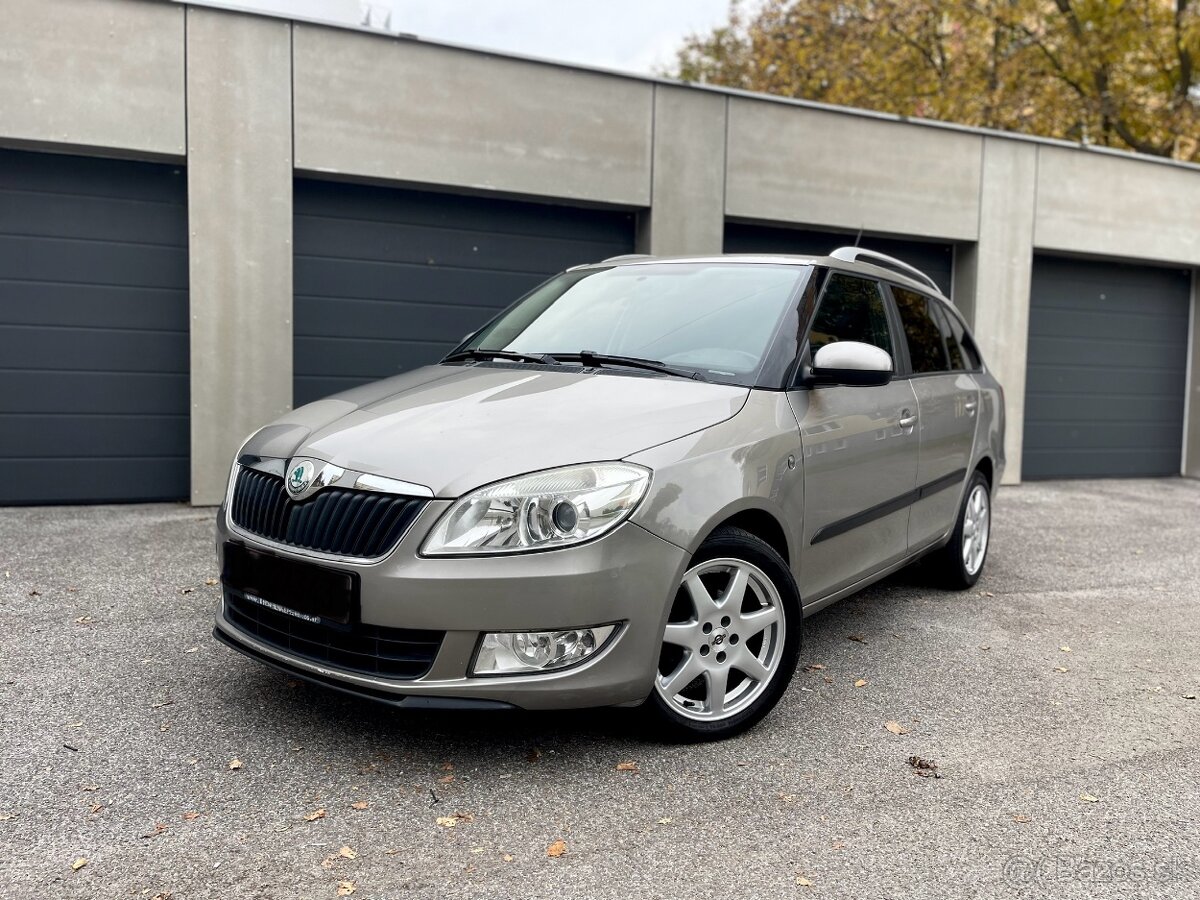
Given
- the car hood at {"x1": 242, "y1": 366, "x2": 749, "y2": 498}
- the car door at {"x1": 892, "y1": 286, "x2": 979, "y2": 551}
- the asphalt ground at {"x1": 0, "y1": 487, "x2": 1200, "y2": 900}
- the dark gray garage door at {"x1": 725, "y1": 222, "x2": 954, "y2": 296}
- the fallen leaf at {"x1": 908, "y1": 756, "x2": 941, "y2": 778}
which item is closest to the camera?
the asphalt ground at {"x1": 0, "y1": 487, "x2": 1200, "y2": 900}

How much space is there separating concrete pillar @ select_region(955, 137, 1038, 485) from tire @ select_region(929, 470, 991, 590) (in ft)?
16.9

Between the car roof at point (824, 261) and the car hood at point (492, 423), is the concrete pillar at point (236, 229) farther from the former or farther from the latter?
the car hood at point (492, 423)

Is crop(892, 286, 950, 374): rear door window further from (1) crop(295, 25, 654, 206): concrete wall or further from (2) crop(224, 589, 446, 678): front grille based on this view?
(1) crop(295, 25, 654, 206): concrete wall

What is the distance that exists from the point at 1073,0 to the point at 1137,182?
26.4 ft

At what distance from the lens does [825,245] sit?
10398 millimetres

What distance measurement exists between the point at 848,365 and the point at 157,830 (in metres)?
2.69

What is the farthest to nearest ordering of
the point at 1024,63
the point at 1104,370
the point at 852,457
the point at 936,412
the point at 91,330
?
the point at 1024,63, the point at 1104,370, the point at 91,330, the point at 936,412, the point at 852,457

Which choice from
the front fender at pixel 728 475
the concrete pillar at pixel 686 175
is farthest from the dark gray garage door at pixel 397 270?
the front fender at pixel 728 475

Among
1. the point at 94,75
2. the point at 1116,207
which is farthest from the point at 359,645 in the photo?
the point at 1116,207

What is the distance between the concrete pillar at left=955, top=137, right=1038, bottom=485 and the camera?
1067cm

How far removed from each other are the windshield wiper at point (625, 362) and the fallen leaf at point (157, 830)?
2098 mm

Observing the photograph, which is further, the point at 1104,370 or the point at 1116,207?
the point at 1104,370

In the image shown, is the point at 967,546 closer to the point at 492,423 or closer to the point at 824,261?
the point at 824,261

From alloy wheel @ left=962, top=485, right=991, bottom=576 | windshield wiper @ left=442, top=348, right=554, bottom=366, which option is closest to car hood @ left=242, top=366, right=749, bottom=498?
windshield wiper @ left=442, top=348, right=554, bottom=366
